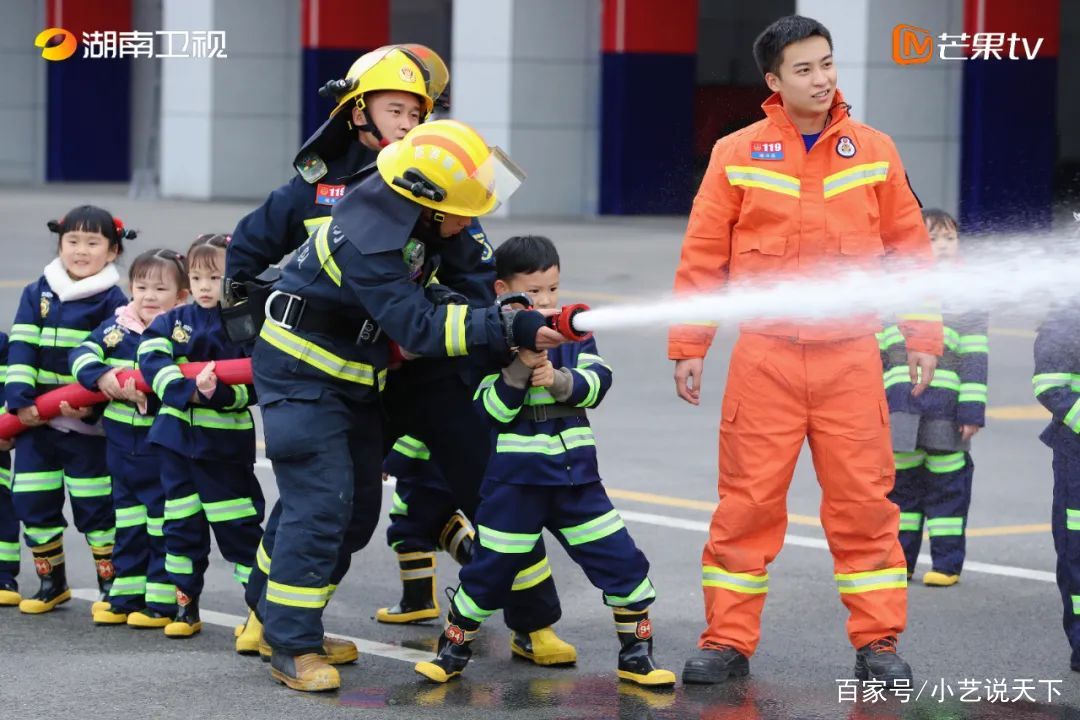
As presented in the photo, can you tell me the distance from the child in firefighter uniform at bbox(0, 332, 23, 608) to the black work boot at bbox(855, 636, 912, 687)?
315 centimetres

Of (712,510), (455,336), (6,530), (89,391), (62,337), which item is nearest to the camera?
(455,336)

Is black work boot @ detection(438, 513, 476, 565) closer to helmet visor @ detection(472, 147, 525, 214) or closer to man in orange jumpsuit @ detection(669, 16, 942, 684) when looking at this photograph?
man in orange jumpsuit @ detection(669, 16, 942, 684)

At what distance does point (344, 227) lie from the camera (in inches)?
227

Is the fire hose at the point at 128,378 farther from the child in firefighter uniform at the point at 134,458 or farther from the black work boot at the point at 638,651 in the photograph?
the black work boot at the point at 638,651

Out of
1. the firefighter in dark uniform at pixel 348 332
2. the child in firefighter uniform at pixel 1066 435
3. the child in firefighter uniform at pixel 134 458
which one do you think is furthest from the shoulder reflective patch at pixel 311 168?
the child in firefighter uniform at pixel 1066 435

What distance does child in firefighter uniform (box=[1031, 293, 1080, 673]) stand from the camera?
6.27 metres

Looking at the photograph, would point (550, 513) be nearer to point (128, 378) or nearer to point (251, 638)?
point (251, 638)

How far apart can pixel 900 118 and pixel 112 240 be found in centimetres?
1408

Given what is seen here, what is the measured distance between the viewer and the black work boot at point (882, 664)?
5914 millimetres

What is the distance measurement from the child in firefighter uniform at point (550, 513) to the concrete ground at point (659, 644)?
17cm

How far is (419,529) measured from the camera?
6.91 metres

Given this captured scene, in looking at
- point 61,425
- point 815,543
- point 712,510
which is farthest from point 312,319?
point 712,510

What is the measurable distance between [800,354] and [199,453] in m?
2.08

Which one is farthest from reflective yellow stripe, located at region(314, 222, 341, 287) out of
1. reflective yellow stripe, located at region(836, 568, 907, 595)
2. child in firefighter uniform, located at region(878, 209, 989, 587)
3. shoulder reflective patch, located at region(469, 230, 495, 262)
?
child in firefighter uniform, located at region(878, 209, 989, 587)
